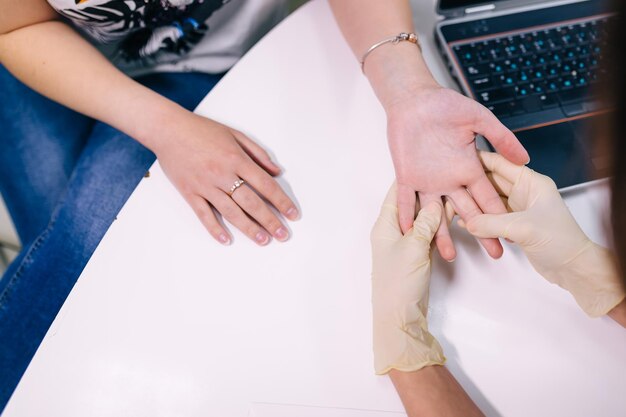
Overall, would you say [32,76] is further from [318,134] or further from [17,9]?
[318,134]

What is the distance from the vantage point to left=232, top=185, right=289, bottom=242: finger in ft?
1.82

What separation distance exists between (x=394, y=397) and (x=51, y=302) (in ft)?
1.74

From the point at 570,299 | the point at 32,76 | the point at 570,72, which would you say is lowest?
the point at 570,299

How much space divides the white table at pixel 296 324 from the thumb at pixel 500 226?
4 cm

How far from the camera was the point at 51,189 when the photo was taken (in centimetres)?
82

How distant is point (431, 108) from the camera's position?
0.59 metres

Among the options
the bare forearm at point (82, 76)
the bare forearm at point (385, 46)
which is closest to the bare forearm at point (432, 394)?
the bare forearm at point (385, 46)

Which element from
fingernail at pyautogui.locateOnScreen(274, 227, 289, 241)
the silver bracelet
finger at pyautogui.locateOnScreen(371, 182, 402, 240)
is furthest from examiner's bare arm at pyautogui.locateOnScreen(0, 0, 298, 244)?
the silver bracelet

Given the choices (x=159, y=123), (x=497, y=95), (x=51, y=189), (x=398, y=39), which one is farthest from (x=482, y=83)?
(x=51, y=189)

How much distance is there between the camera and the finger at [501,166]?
54 cm

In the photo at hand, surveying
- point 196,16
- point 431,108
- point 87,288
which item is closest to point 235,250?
point 87,288

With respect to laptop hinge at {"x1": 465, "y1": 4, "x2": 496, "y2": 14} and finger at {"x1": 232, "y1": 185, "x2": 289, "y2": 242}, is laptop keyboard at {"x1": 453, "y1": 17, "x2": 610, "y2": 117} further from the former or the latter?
finger at {"x1": 232, "y1": 185, "x2": 289, "y2": 242}

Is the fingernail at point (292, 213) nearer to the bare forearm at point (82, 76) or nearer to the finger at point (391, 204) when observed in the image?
the finger at point (391, 204)

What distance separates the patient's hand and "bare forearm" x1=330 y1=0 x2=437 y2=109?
2cm
